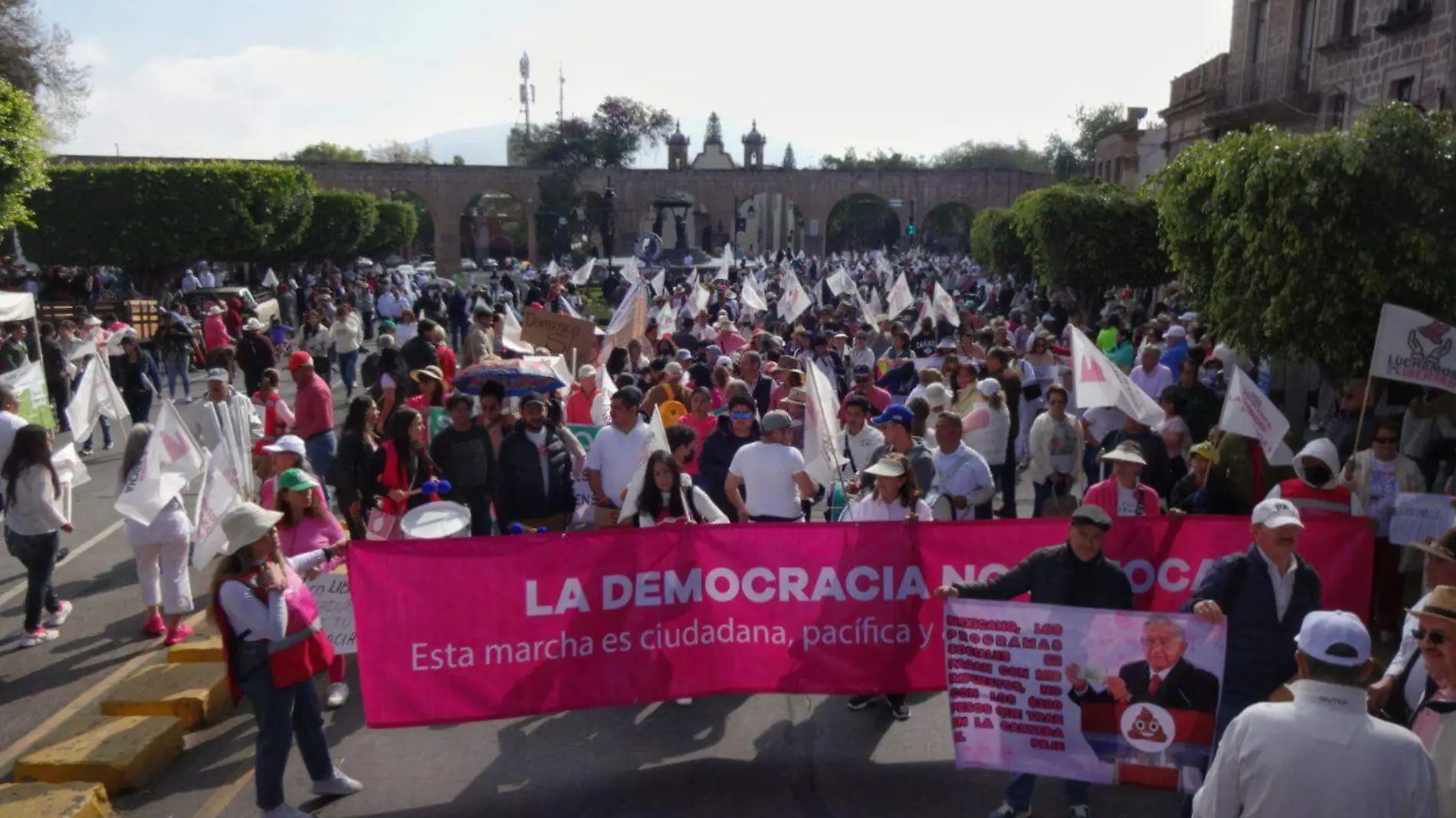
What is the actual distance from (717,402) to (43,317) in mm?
20431

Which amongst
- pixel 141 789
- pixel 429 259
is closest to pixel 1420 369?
pixel 141 789

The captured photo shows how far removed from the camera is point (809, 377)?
745 centimetres

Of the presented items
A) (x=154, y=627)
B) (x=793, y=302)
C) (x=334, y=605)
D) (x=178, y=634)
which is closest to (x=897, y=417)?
(x=334, y=605)

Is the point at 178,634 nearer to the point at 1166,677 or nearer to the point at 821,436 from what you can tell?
the point at 821,436

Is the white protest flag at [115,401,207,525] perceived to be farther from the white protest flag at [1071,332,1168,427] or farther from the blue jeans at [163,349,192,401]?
the blue jeans at [163,349,192,401]

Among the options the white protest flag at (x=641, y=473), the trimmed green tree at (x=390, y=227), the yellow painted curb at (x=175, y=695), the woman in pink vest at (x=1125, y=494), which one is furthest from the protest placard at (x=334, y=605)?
the trimmed green tree at (x=390, y=227)

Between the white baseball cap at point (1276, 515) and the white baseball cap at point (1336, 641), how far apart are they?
1.39 meters

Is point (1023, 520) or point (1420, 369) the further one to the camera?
point (1420, 369)

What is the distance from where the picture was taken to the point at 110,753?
5.79 m

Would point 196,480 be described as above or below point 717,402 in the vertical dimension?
below

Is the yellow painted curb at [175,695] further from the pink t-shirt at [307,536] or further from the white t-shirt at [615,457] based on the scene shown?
the white t-shirt at [615,457]

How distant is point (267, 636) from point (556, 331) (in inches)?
322

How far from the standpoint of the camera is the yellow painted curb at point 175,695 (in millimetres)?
6438

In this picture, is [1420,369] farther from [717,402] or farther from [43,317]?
[43,317]
